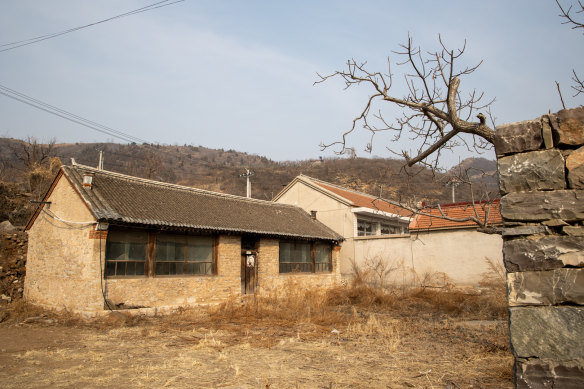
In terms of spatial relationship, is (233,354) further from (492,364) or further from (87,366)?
(492,364)

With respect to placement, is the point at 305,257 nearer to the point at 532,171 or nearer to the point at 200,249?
the point at 200,249

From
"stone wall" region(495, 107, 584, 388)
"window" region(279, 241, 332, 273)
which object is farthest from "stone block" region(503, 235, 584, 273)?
"window" region(279, 241, 332, 273)

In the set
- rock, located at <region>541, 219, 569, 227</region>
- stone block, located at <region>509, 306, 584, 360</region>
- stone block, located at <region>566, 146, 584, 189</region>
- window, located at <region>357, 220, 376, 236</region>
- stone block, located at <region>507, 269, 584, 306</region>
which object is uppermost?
window, located at <region>357, 220, 376, 236</region>

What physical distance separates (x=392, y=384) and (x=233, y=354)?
11.9ft

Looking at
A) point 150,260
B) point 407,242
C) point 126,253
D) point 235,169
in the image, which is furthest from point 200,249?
point 235,169

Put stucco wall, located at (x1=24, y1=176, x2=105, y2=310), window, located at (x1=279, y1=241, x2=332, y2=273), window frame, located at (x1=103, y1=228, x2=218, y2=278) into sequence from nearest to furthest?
stucco wall, located at (x1=24, y1=176, x2=105, y2=310) → window frame, located at (x1=103, y1=228, x2=218, y2=278) → window, located at (x1=279, y1=241, x2=332, y2=273)

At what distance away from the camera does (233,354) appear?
8555 mm

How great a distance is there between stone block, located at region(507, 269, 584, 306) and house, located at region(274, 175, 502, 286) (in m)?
12.6

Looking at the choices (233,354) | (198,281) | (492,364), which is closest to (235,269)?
(198,281)

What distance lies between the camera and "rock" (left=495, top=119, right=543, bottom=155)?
3.72 meters

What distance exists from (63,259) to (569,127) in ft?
50.3

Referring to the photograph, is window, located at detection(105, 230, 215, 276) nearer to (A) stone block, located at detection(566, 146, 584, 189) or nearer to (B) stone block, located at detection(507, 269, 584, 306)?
(B) stone block, located at detection(507, 269, 584, 306)

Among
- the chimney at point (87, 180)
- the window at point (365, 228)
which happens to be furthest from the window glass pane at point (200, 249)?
the window at point (365, 228)

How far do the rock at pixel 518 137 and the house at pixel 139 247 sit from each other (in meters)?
12.3
